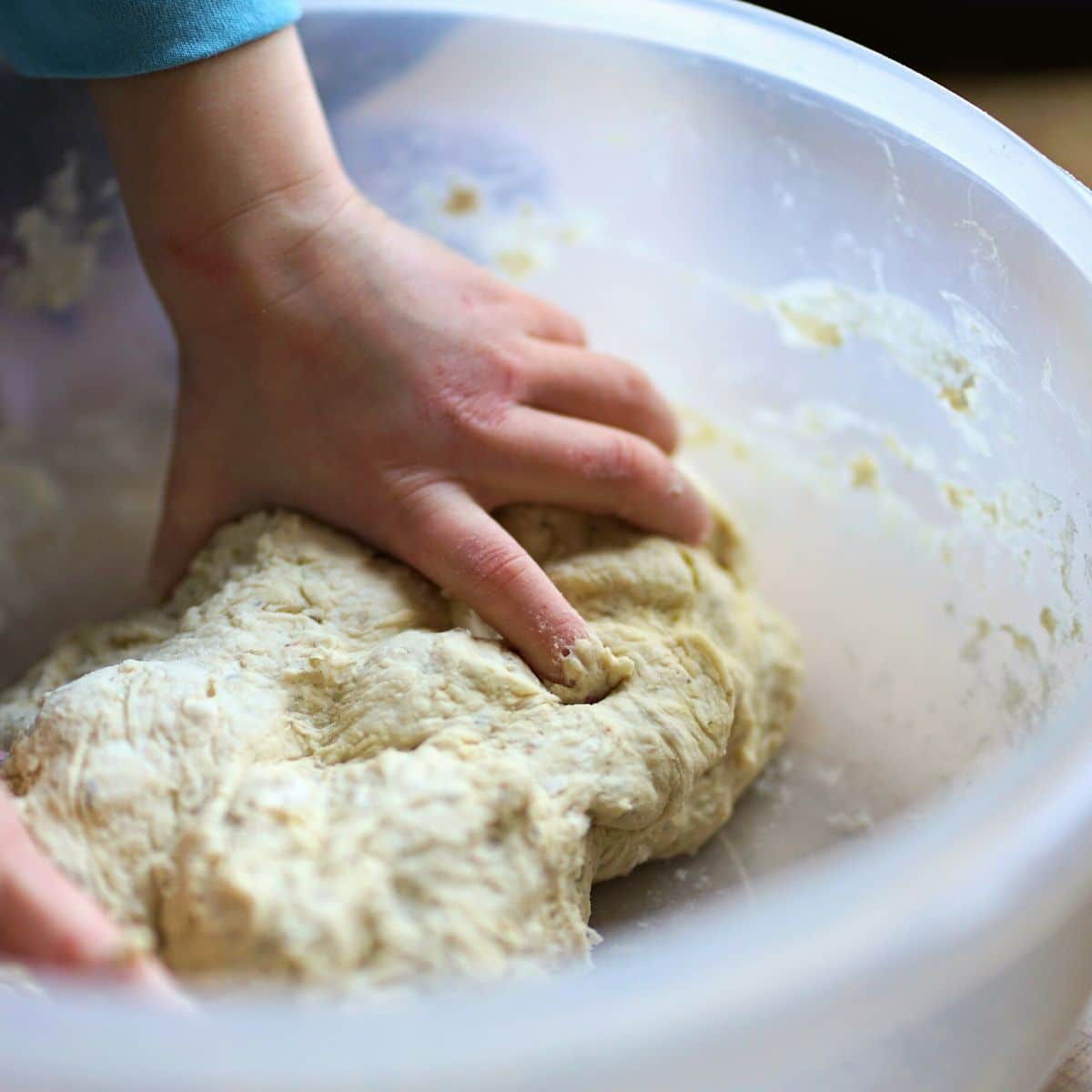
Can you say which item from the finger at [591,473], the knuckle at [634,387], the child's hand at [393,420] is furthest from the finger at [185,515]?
the knuckle at [634,387]

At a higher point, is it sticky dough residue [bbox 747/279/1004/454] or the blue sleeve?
the blue sleeve

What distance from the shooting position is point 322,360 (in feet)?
3.01

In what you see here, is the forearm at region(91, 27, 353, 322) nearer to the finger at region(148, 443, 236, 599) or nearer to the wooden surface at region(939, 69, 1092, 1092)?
the finger at region(148, 443, 236, 599)

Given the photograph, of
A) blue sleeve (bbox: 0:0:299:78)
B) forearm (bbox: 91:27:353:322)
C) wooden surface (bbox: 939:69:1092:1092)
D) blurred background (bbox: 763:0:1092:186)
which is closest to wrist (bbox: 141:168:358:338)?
forearm (bbox: 91:27:353:322)

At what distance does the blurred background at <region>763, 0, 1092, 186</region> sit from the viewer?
140 cm

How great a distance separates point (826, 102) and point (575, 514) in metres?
0.39

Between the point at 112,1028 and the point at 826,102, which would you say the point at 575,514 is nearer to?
the point at 826,102

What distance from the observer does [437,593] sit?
0.89 meters

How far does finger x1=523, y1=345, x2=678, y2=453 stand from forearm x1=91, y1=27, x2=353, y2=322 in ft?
0.67

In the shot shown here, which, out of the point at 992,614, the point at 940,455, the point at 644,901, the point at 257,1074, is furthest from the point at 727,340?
the point at 257,1074

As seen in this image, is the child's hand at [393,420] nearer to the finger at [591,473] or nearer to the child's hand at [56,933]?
the finger at [591,473]

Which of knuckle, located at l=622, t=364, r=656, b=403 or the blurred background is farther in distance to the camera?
the blurred background

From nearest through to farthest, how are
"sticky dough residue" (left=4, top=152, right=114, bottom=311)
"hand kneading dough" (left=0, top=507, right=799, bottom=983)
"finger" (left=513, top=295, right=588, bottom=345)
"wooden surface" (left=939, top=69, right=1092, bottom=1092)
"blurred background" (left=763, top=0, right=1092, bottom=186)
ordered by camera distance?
1. "hand kneading dough" (left=0, top=507, right=799, bottom=983)
2. "wooden surface" (left=939, top=69, right=1092, bottom=1092)
3. "finger" (left=513, top=295, right=588, bottom=345)
4. "sticky dough residue" (left=4, top=152, right=114, bottom=311)
5. "blurred background" (left=763, top=0, right=1092, bottom=186)

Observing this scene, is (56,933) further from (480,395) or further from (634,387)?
(634,387)
